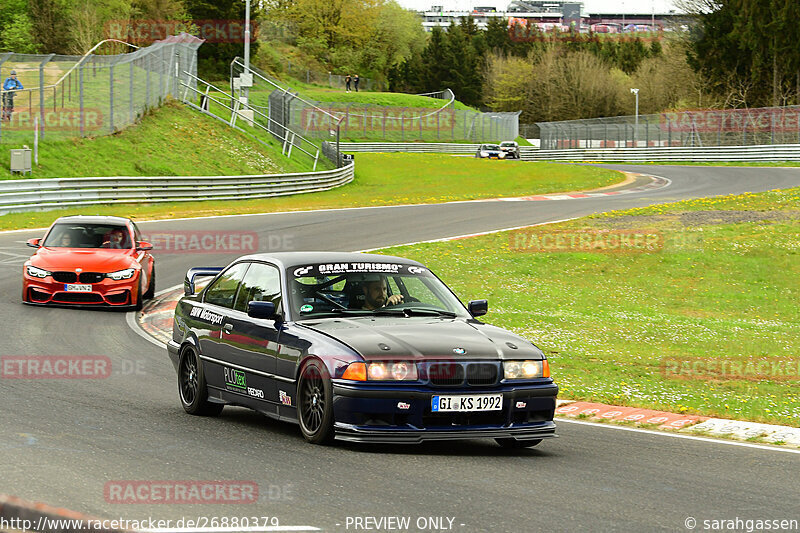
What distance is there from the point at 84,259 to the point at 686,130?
5731 centimetres

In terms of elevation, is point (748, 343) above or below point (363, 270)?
below

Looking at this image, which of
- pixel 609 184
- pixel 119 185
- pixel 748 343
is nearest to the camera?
pixel 748 343

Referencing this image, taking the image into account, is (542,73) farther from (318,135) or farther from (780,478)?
(780,478)

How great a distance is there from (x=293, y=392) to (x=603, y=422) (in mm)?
3101

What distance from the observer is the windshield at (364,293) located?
8.55 metres

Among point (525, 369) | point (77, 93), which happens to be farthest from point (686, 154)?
point (525, 369)

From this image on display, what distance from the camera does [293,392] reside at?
26.2 ft

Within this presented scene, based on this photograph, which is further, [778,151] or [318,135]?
[318,135]

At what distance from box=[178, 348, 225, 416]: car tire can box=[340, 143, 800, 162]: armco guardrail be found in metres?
56.3

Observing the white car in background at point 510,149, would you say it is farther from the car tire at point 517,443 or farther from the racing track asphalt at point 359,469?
the car tire at point 517,443

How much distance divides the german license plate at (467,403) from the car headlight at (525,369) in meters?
0.20

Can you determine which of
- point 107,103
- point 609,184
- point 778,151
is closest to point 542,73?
point 778,151

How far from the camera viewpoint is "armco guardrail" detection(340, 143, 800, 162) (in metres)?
62.7

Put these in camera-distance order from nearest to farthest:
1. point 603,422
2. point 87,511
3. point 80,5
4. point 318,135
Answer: point 87,511 → point 603,422 → point 318,135 → point 80,5
